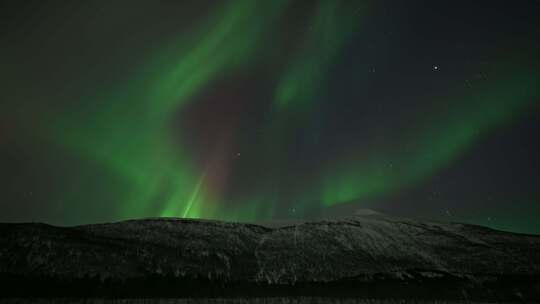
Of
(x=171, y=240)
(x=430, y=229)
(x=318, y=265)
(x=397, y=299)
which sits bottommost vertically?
(x=397, y=299)

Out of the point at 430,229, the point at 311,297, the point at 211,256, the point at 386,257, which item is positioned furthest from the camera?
the point at 430,229

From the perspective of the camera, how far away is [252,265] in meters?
14.1

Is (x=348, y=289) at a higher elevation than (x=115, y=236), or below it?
below

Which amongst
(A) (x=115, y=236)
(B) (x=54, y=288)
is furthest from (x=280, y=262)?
(B) (x=54, y=288)

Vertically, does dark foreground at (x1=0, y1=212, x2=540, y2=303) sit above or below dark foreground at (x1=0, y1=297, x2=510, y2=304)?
above

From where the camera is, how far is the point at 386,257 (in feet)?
53.4

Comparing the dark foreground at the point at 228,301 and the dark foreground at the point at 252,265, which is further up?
the dark foreground at the point at 252,265

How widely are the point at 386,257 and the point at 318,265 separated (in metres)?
4.12

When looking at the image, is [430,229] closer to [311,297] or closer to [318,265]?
[318,265]

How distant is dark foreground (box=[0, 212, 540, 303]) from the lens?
11469 millimetres

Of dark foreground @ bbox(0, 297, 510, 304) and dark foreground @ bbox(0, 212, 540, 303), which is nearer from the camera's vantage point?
dark foreground @ bbox(0, 297, 510, 304)

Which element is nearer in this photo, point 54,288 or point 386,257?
point 54,288

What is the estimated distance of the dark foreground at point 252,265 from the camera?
1147 cm

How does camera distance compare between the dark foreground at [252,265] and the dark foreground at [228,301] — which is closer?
the dark foreground at [228,301]
